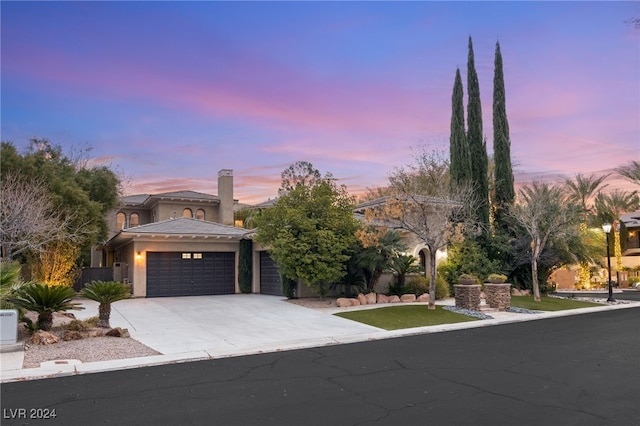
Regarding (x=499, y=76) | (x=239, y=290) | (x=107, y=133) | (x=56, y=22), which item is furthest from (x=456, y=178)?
(x=56, y=22)

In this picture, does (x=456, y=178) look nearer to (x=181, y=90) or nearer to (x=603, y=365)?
(x=181, y=90)

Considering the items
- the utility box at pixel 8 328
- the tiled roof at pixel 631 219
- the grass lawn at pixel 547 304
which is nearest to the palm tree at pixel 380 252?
the grass lawn at pixel 547 304

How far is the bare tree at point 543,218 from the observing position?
22.4m

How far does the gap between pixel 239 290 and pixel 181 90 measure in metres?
11.0

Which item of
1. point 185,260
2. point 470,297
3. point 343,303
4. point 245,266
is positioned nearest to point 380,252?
point 343,303

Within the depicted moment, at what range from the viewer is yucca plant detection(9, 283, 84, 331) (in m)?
11.9

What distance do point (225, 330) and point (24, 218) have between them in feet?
36.5

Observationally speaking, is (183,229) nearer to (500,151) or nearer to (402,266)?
(402,266)

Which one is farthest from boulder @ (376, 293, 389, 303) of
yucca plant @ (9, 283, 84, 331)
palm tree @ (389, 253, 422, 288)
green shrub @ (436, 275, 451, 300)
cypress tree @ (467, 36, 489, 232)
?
yucca plant @ (9, 283, 84, 331)

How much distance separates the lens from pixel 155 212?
3544 cm

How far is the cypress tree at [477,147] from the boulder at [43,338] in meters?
20.9

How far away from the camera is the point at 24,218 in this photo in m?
19.0

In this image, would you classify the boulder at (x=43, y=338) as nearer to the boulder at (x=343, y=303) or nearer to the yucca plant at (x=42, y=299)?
the yucca plant at (x=42, y=299)

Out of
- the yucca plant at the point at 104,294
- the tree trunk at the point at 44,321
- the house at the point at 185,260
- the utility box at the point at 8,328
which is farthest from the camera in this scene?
the house at the point at 185,260
